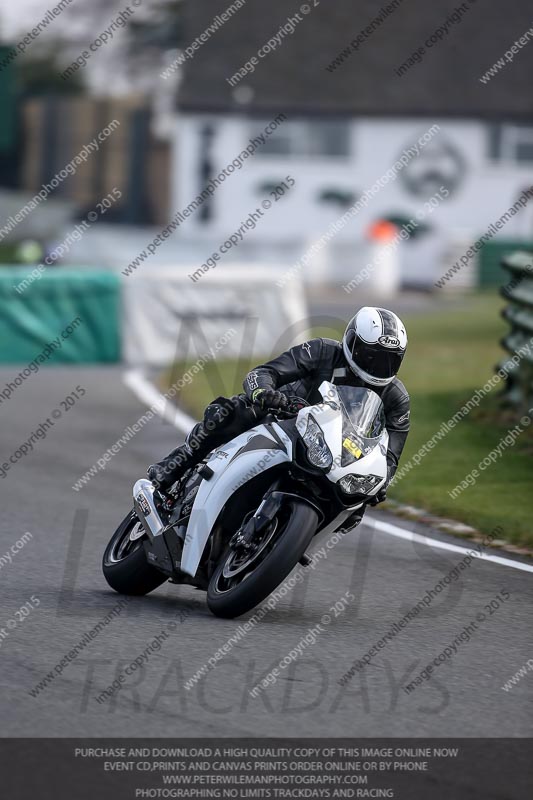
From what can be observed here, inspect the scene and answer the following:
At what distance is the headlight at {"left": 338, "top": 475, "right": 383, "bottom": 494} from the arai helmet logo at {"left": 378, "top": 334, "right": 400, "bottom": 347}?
0.65m

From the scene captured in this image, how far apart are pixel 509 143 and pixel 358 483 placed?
43.4 meters

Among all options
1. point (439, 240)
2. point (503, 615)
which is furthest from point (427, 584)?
point (439, 240)

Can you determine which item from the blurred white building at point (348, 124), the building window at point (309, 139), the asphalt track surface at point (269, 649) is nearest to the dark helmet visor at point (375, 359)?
the asphalt track surface at point (269, 649)

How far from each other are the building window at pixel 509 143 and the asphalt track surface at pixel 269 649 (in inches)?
1557

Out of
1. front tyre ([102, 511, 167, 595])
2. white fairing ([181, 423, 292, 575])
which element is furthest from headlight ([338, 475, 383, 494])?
front tyre ([102, 511, 167, 595])

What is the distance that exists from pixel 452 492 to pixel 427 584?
3.40 meters

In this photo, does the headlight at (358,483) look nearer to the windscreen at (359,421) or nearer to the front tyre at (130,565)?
the windscreen at (359,421)

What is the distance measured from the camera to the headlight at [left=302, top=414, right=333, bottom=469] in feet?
24.2

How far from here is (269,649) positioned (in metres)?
7.14

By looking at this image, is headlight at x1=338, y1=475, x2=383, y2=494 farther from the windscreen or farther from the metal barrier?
the metal barrier

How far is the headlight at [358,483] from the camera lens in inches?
291
